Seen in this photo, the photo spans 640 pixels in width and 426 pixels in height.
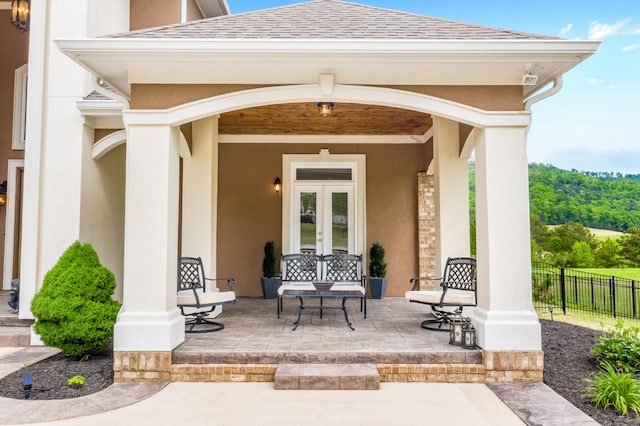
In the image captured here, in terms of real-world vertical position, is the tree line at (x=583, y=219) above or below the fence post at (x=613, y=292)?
above

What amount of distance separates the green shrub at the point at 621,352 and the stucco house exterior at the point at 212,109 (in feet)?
2.71

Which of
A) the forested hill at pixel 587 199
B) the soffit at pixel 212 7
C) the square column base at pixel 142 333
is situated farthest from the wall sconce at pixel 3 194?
the forested hill at pixel 587 199

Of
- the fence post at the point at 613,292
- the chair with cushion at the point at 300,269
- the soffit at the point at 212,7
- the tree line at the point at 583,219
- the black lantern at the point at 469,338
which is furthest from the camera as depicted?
the tree line at the point at 583,219

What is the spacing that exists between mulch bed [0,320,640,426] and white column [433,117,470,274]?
164 cm

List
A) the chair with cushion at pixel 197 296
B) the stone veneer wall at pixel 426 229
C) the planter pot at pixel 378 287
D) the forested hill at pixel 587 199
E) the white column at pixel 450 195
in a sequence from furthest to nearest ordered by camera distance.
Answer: the forested hill at pixel 587 199
the stone veneer wall at pixel 426 229
the planter pot at pixel 378 287
the white column at pixel 450 195
the chair with cushion at pixel 197 296

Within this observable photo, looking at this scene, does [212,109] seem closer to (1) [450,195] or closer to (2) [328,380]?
(2) [328,380]

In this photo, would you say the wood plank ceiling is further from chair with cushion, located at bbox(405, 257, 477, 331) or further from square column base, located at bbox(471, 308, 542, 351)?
square column base, located at bbox(471, 308, 542, 351)

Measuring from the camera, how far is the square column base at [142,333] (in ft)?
13.0

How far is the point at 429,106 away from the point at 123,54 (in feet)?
9.22

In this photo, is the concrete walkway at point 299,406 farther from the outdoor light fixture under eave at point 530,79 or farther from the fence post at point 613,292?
the fence post at point 613,292

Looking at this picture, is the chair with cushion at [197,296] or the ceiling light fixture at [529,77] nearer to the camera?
the ceiling light fixture at [529,77]

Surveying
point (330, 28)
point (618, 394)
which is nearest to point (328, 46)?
point (330, 28)

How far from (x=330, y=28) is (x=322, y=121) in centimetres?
339

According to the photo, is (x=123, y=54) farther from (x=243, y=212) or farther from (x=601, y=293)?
(x=601, y=293)
